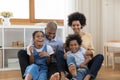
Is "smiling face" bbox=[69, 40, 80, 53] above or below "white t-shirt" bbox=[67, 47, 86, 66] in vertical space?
above

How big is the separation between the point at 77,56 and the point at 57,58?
24 cm

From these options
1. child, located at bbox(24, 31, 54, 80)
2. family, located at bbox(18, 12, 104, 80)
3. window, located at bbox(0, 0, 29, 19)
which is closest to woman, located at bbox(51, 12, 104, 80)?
family, located at bbox(18, 12, 104, 80)

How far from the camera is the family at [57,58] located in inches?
102

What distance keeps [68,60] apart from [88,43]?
1.56 feet

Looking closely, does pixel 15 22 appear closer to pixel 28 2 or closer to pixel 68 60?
pixel 28 2

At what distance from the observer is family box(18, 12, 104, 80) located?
8.51 ft

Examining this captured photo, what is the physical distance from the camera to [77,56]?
2799mm

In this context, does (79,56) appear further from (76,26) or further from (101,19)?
(101,19)

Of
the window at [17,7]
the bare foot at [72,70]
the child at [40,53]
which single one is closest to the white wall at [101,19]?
the window at [17,7]

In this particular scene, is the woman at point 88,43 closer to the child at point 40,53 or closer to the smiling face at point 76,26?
the smiling face at point 76,26

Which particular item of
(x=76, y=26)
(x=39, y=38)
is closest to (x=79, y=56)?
(x=76, y=26)

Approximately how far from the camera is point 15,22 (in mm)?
4715

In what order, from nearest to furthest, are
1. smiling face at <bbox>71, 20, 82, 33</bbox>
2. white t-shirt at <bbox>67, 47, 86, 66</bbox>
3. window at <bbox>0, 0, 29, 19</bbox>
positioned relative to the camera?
white t-shirt at <bbox>67, 47, 86, 66</bbox>, smiling face at <bbox>71, 20, 82, 33</bbox>, window at <bbox>0, 0, 29, 19</bbox>

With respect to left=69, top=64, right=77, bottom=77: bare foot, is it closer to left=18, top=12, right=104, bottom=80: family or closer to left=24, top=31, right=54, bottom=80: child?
left=18, top=12, right=104, bottom=80: family
